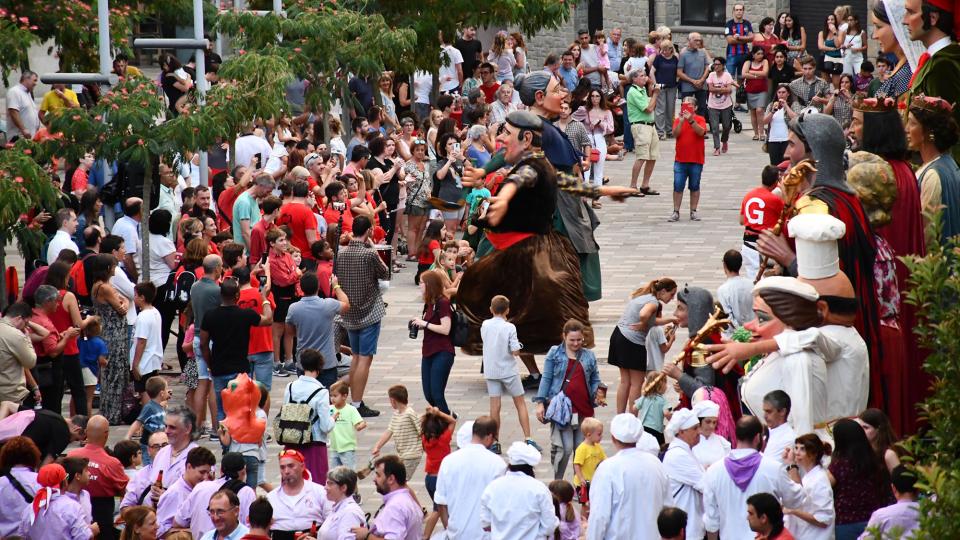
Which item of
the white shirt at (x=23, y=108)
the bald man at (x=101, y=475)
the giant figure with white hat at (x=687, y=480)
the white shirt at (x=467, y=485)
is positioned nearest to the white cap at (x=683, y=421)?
the giant figure with white hat at (x=687, y=480)

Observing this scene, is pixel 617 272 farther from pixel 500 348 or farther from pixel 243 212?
pixel 500 348

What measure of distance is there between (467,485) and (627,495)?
1.12 metres

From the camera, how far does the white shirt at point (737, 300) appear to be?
13234mm

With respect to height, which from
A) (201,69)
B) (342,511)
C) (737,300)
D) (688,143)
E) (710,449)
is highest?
(201,69)

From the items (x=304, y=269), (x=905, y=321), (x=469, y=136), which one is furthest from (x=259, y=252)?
(x=905, y=321)

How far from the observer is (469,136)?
21.1 meters

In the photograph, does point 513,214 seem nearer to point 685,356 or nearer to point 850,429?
point 685,356

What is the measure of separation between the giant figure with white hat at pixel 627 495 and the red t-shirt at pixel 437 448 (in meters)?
2.08

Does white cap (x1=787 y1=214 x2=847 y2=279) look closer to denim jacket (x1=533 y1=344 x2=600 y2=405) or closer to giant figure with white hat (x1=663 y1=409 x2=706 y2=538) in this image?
giant figure with white hat (x1=663 y1=409 x2=706 y2=538)

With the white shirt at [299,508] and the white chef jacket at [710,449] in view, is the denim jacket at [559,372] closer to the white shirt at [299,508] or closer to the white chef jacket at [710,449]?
the white chef jacket at [710,449]

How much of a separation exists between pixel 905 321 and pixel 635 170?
1448cm

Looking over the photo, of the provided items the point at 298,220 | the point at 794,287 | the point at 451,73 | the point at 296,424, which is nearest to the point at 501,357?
the point at 296,424

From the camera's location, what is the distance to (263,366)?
14.6m

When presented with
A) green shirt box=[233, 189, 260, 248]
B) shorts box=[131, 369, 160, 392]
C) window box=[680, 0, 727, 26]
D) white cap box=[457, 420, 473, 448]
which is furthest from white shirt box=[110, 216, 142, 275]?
window box=[680, 0, 727, 26]
